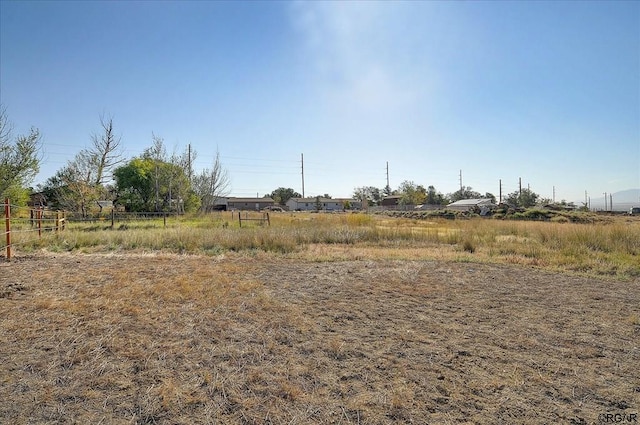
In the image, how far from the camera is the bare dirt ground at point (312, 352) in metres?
2.68

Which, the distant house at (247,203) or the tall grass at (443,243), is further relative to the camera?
the distant house at (247,203)

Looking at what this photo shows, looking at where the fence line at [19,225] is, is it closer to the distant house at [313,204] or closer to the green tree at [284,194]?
the distant house at [313,204]

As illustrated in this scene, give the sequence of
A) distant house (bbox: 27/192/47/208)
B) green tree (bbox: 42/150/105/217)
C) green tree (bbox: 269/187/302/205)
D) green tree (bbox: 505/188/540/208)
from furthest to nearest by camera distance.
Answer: green tree (bbox: 269/187/302/205), green tree (bbox: 505/188/540/208), distant house (bbox: 27/192/47/208), green tree (bbox: 42/150/105/217)

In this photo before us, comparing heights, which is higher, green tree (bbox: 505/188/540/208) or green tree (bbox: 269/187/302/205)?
A: green tree (bbox: 269/187/302/205)

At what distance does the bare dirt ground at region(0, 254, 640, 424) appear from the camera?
2.68 meters

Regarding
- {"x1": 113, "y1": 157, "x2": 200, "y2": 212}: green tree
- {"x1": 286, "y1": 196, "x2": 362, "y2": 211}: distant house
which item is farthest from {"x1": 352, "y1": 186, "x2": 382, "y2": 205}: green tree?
{"x1": 113, "y1": 157, "x2": 200, "y2": 212}: green tree

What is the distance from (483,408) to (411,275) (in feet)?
17.3

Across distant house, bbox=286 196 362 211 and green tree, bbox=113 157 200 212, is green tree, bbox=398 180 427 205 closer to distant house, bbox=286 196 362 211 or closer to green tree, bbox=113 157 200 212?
distant house, bbox=286 196 362 211

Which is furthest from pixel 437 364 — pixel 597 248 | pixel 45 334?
pixel 597 248

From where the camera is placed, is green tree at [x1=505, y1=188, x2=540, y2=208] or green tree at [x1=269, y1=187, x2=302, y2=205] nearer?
green tree at [x1=505, y1=188, x2=540, y2=208]

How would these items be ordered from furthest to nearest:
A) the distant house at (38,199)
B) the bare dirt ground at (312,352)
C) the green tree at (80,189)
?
the distant house at (38,199), the green tree at (80,189), the bare dirt ground at (312,352)

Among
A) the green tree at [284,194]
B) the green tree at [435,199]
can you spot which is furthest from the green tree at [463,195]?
the green tree at [284,194]

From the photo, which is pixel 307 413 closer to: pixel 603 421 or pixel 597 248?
pixel 603 421

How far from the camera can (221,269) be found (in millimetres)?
8188
